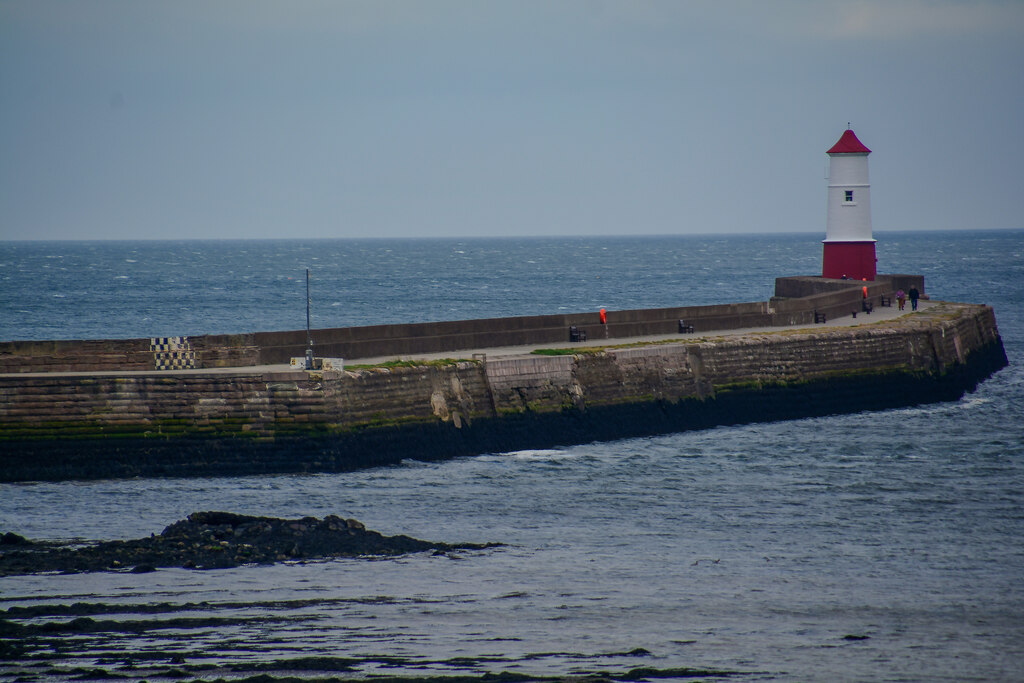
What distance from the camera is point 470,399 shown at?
91.7 feet

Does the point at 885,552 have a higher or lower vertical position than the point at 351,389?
lower

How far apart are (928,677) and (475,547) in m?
7.77

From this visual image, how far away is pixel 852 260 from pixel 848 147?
449cm

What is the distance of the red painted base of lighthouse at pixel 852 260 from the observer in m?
50.8

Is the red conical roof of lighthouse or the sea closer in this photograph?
the sea

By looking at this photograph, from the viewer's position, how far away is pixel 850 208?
50.2 meters

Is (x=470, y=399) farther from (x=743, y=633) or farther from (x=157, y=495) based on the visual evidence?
(x=743, y=633)

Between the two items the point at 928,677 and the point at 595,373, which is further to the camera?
the point at 595,373

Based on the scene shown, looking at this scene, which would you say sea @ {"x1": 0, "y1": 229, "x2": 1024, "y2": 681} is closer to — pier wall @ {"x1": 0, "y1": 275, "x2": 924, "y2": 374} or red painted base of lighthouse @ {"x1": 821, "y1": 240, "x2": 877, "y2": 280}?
pier wall @ {"x1": 0, "y1": 275, "x2": 924, "y2": 374}

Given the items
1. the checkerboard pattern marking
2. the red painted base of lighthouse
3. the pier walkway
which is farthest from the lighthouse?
the checkerboard pattern marking

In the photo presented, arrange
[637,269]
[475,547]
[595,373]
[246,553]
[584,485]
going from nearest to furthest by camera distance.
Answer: [246,553]
[475,547]
[584,485]
[595,373]
[637,269]

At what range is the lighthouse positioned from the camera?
165ft

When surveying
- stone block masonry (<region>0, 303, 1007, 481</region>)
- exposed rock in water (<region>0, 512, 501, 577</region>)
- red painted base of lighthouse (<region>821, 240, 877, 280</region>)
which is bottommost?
exposed rock in water (<region>0, 512, 501, 577</region>)

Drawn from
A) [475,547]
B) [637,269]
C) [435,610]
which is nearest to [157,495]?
[475,547]
